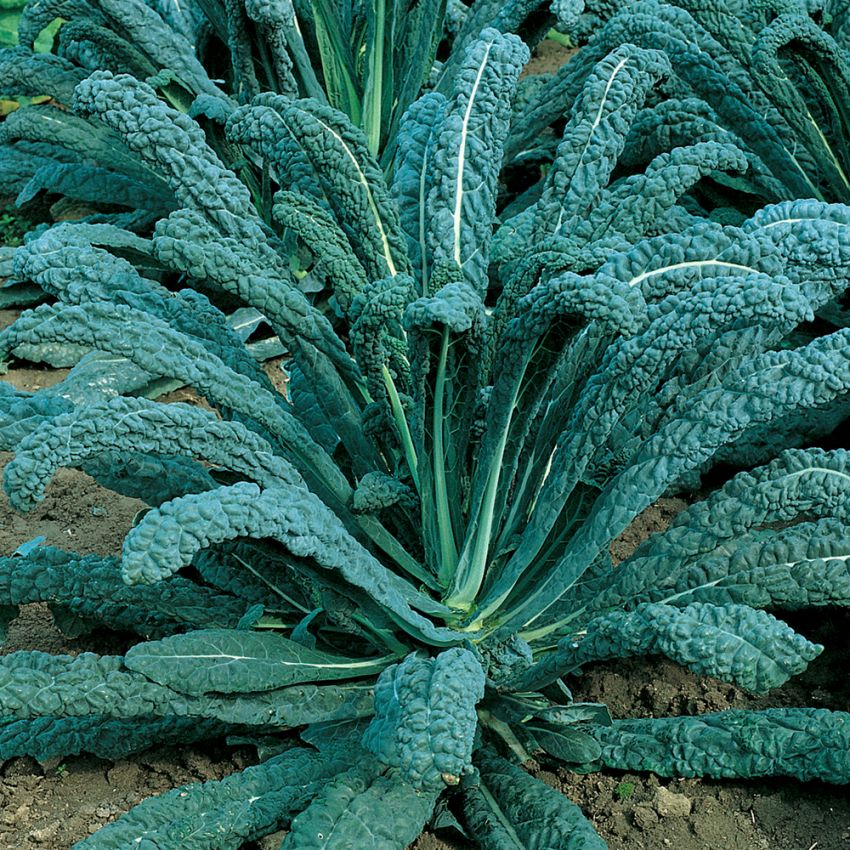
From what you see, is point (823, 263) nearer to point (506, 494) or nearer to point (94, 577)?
point (506, 494)

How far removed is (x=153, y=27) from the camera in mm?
3742

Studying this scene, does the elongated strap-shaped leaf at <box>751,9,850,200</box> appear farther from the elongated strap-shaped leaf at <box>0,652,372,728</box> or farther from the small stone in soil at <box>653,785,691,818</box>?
the elongated strap-shaped leaf at <box>0,652,372,728</box>

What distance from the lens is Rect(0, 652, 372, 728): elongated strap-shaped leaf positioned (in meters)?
1.87

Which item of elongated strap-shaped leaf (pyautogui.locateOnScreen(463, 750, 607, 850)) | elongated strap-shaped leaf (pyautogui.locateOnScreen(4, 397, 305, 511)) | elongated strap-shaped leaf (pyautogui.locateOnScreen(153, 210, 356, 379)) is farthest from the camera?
elongated strap-shaped leaf (pyautogui.locateOnScreen(153, 210, 356, 379))

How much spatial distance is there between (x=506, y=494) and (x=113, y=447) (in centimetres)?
81

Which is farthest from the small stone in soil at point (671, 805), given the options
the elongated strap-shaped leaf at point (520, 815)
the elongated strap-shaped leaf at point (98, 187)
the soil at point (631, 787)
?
the elongated strap-shaped leaf at point (98, 187)

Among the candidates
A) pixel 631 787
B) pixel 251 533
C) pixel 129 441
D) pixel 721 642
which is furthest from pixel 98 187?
pixel 721 642

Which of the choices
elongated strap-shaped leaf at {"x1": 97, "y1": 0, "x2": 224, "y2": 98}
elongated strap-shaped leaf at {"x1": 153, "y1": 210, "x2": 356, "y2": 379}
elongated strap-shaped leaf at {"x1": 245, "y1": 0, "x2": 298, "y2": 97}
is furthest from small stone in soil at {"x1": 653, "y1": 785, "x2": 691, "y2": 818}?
elongated strap-shaped leaf at {"x1": 97, "y1": 0, "x2": 224, "y2": 98}

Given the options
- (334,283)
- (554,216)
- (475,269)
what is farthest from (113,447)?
(554,216)

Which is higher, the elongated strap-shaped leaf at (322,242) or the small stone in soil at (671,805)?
the elongated strap-shaped leaf at (322,242)

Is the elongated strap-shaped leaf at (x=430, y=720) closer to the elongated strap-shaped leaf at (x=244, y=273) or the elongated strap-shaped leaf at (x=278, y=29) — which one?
the elongated strap-shaped leaf at (x=244, y=273)

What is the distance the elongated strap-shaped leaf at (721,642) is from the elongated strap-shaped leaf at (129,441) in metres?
0.69

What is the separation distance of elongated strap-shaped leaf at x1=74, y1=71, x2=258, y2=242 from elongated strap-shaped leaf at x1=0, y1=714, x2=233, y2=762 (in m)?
1.00

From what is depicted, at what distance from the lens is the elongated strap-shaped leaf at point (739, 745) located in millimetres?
1949
